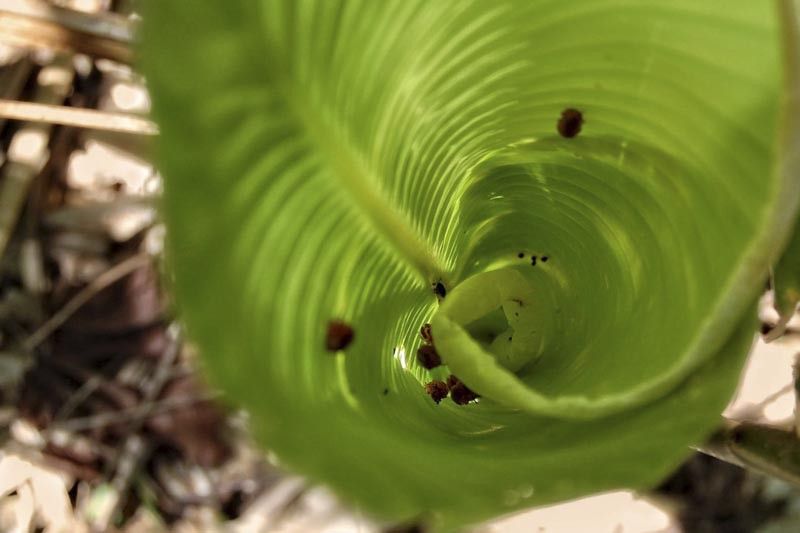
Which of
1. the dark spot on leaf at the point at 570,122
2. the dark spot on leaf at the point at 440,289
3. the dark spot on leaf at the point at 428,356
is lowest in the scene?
the dark spot on leaf at the point at 428,356

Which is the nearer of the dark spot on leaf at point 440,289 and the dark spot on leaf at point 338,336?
the dark spot on leaf at point 338,336

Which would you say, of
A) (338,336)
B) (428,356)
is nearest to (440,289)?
(428,356)

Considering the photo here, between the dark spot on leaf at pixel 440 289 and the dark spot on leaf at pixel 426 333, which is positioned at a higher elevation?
the dark spot on leaf at pixel 440 289

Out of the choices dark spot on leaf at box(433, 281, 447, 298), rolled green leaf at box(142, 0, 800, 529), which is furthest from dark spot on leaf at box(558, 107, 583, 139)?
dark spot on leaf at box(433, 281, 447, 298)

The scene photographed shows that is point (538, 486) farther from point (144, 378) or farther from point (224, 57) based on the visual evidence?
point (144, 378)

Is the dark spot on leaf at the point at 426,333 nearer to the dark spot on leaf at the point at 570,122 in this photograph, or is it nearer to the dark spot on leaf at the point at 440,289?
the dark spot on leaf at the point at 440,289

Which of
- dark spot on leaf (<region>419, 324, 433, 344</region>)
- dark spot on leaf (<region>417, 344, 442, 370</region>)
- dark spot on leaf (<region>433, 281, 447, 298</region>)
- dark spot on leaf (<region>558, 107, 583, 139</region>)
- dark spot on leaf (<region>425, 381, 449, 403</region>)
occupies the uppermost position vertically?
dark spot on leaf (<region>558, 107, 583, 139</region>)

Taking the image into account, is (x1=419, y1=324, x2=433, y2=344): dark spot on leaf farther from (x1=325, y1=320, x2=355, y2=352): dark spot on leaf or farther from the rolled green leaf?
(x1=325, y1=320, x2=355, y2=352): dark spot on leaf

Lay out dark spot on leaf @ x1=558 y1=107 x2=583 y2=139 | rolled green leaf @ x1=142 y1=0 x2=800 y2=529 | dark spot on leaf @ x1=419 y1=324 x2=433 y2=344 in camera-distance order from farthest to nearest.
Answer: dark spot on leaf @ x1=419 y1=324 x2=433 y2=344
dark spot on leaf @ x1=558 y1=107 x2=583 y2=139
rolled green leaf @ x1=142 y1=0 x2=800 y2=529

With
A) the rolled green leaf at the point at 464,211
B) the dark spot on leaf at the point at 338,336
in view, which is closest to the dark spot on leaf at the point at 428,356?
the rolled green leaf at the point at 464,211
